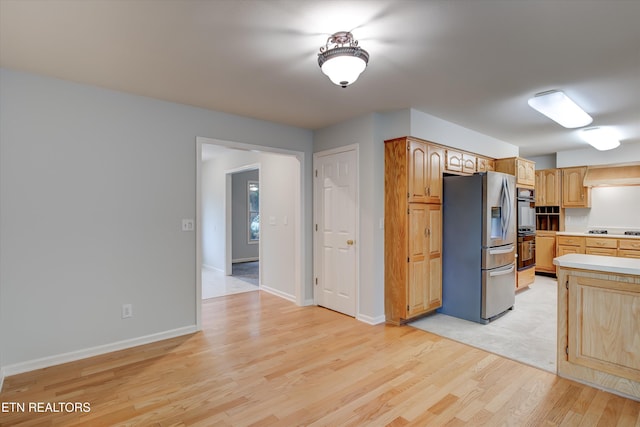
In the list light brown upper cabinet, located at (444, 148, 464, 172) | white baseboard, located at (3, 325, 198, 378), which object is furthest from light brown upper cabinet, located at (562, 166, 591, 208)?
white baseboard, located at (3, 325, 198, 378)

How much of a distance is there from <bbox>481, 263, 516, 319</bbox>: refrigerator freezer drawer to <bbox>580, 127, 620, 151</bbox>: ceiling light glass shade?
2246 mm

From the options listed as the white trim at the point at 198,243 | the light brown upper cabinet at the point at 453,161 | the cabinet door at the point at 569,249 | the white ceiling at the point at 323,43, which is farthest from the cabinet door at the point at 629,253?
the white trim at the point at 198,243

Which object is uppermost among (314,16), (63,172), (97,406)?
(314,16)

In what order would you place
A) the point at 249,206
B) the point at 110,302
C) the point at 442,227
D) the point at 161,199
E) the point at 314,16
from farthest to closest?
the point at 249,206 → the point at 442,227 → the point at 161,199 → the point at 110,302 → the point at 314,16

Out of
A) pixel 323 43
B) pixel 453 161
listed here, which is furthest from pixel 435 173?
pixel 323 43

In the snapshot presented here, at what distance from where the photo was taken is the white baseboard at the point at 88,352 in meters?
2.68

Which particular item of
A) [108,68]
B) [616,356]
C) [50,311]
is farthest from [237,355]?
[616,356]

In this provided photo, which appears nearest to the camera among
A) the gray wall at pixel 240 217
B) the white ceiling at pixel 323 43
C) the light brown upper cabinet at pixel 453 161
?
the white ceiling at pixel 323 43

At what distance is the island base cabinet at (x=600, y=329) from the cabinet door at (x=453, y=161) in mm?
1991

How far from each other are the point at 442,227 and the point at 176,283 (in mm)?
3264

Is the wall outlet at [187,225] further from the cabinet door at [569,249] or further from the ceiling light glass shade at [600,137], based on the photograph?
the cabinet door at [569,249]

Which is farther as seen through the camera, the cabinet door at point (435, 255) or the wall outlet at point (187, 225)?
the cabinet door at point (435, 255)

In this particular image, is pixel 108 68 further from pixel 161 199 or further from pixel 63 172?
pixel 161 199

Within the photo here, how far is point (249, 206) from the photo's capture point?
8914mm
